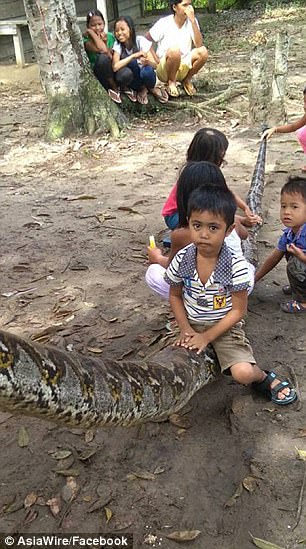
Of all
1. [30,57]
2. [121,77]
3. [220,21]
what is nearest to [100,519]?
[121,77]

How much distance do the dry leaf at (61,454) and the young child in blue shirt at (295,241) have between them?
2075mm

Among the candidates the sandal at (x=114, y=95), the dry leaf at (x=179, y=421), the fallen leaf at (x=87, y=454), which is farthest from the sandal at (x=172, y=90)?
the fallen leaf at (x=87, y=454)

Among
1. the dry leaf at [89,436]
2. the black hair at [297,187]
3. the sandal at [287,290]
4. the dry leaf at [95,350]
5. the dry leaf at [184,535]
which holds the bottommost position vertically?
the dry leaf at [184,535]

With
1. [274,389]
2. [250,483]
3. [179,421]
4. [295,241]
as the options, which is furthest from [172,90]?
[250,483]

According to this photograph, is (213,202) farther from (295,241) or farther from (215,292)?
(295,241)

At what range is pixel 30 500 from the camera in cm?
292

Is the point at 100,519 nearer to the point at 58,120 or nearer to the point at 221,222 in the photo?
the point at 221,222

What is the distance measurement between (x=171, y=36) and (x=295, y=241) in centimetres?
685

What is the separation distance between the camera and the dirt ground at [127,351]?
2.83 meters

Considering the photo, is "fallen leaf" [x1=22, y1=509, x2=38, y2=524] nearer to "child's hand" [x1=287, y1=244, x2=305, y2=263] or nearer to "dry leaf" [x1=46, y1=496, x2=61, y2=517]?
"dry leaf" [x1=46, y1=496, x2=61, y2=517]

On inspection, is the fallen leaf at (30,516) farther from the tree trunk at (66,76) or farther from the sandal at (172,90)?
the sandal at (172,90)

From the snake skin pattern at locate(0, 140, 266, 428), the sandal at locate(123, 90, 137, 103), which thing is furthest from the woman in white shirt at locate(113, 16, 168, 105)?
the snake skin pattern at locate(0, 140, 266, 428)

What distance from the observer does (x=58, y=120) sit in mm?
8539

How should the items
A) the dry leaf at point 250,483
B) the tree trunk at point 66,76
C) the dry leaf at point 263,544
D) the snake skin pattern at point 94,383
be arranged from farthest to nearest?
the tree trunk at point 66,76, the dry leaf at point 250,483, the dry leaf at point 263,544, the snake skin pattern at point 94,383
